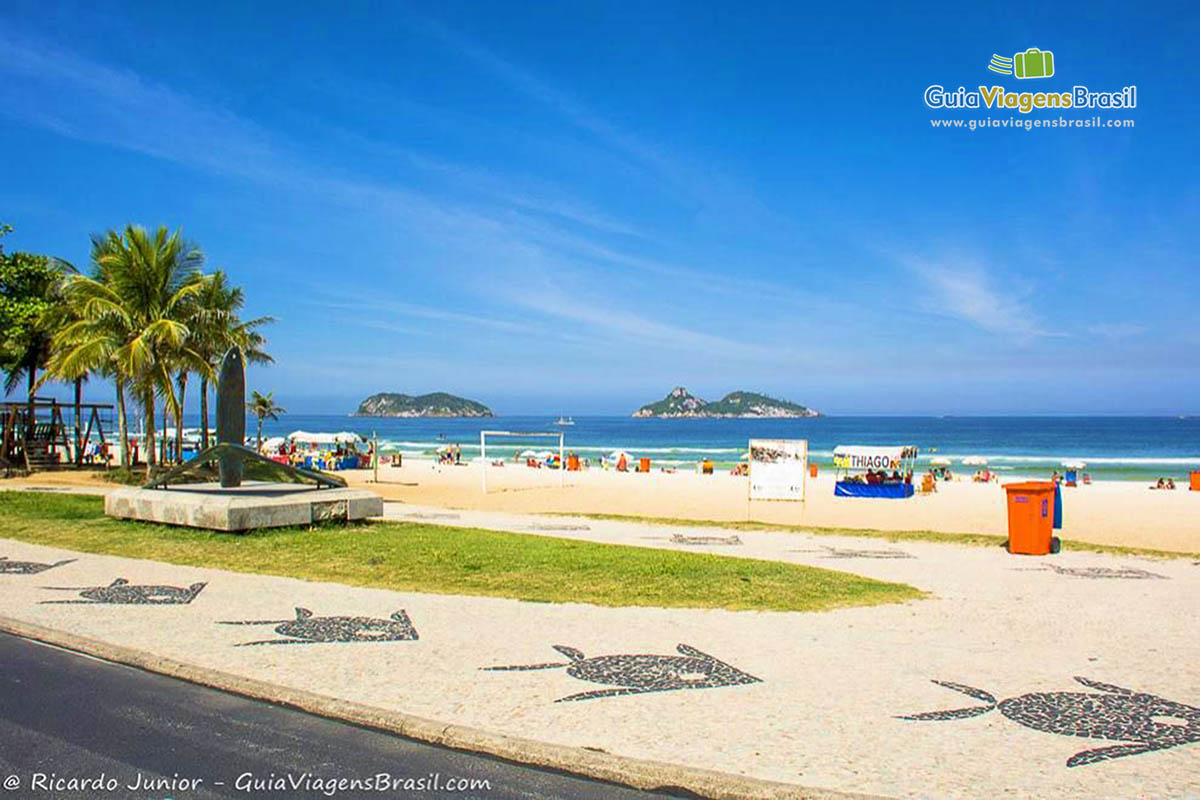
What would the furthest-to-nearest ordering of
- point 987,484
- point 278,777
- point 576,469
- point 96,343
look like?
1. point 576,469
2. point 987,484
3. point 96,343
4. point 278,777

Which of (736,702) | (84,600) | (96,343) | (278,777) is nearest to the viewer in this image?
(278,777)

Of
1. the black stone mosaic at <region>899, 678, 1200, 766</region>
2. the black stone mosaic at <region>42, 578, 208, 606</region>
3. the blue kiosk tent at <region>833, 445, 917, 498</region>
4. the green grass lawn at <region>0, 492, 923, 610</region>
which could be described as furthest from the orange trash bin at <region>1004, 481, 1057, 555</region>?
the blue kiosk tent at <region>833, 445, 917, 498</region>

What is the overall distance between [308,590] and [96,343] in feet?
66.0

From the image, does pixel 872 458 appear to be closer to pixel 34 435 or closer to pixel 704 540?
pixel 704 540

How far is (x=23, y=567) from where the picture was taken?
1010cm

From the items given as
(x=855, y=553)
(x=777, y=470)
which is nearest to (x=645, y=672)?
(x=855, y=553)

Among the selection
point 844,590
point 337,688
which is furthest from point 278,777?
point 844,590

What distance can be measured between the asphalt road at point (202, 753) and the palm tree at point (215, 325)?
22061mm

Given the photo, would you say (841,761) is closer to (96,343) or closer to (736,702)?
(736,702)

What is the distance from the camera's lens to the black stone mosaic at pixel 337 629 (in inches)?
265

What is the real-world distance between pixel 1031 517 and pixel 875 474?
63.6 ft

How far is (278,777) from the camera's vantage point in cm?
412

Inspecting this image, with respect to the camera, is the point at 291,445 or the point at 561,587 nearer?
the point at 561,587

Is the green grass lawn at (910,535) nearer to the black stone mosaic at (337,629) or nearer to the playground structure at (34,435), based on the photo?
the black stone mosaic at (337,629)
